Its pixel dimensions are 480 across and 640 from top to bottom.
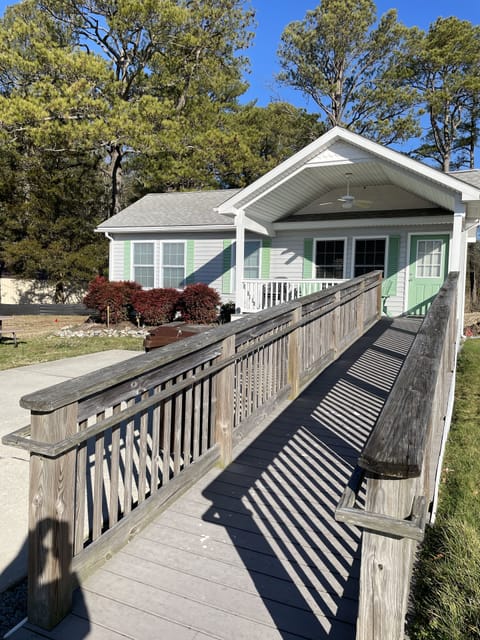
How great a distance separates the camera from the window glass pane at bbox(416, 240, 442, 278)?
1158 centimetres

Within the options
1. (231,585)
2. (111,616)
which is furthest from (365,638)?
(111,616)

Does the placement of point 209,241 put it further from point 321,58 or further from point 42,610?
point 321,58

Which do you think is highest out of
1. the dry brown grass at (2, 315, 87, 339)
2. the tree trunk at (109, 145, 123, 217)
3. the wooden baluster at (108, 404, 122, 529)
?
the tree trunk at (109, 145, 123, 217)

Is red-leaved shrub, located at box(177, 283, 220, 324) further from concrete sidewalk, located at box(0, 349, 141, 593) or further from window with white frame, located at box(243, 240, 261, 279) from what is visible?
concrete sidewalk, located at box(0, 349, 141, 593)

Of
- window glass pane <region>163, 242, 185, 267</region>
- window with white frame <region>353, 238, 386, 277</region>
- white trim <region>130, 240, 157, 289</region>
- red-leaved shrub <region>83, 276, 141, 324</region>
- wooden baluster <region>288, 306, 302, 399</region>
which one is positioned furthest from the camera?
white trim <region>130, 240, 157, 289</region>

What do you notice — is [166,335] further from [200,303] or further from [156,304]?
[156,304]

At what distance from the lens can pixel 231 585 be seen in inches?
93.6

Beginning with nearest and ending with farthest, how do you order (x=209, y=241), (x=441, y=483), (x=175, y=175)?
(x=441, y=483)
(x=209, y=241)
(x=175, y=175)

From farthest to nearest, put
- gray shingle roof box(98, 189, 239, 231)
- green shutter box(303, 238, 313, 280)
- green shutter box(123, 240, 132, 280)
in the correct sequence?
green shutter box(123, 240, 132, 280) → gray shingle roof box(98, 189, 239, 231) → green shutter box(303, 238, 313, 280)

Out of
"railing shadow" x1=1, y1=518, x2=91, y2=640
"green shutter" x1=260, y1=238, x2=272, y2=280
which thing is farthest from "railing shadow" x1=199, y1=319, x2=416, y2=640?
"green shutter" x1=260, y1=238, x2=272, y2=280

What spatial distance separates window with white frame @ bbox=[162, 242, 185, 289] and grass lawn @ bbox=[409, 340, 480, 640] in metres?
10.7

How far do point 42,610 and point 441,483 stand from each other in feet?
12.0

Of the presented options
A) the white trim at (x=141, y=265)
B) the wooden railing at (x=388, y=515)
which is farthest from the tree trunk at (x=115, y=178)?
the wooden railing at (x=388, y=515)

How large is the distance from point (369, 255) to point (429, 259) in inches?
56.6
